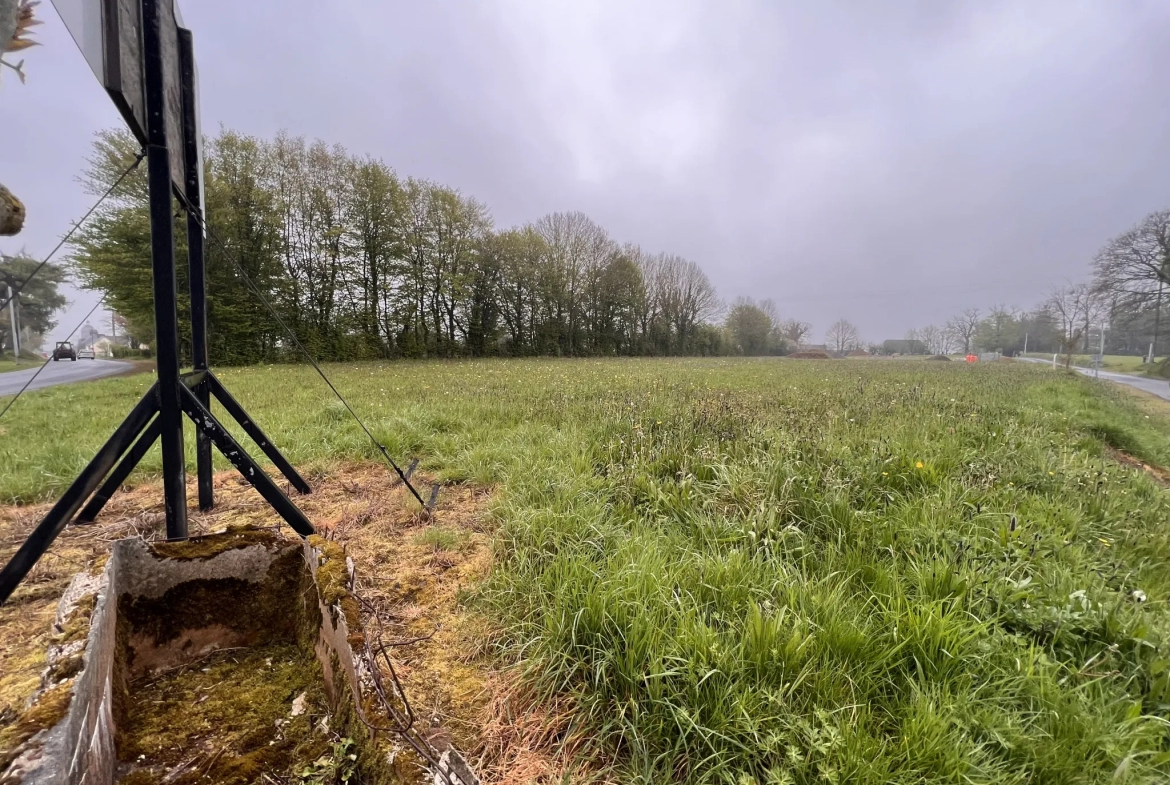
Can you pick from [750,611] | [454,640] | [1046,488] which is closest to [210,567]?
[454,640]

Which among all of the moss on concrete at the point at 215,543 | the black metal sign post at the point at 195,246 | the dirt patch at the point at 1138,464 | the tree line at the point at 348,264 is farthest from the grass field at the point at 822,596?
the tree line at the point at 348,264

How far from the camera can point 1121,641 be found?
1.96 meters

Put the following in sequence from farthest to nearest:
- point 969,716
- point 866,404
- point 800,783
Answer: point 866,404 → point 969,716 → point 800,783

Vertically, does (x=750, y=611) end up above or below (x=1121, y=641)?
above

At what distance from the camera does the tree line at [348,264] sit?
1747 centimetres

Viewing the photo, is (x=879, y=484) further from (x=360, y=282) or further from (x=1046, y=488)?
(x=360, y=282)

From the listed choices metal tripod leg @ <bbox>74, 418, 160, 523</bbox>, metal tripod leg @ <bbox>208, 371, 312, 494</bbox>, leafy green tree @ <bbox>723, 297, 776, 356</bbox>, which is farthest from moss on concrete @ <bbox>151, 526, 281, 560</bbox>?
leafy green tree @ <bbox>723, 297, 776, 356</bbox>

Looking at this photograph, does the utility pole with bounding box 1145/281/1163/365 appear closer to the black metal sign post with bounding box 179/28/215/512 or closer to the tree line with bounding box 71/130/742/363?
the tree line with bounding box 71/130/742/363

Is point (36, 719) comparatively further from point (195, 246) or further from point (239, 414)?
point (195, 246)

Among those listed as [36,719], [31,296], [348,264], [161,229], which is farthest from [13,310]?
[348,264]

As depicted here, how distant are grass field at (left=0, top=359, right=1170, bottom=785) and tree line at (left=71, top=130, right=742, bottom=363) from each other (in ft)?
59.7

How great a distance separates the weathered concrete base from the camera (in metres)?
1.13

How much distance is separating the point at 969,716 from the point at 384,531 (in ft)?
10.5

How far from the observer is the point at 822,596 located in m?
2.15
